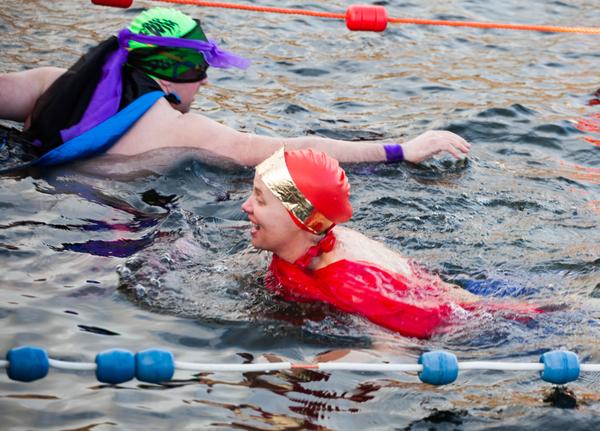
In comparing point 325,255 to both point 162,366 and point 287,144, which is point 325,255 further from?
point 287,144

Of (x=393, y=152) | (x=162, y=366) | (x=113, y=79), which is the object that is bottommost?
(x=393, y=152)

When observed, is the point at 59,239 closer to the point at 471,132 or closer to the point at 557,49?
the point at 471,132

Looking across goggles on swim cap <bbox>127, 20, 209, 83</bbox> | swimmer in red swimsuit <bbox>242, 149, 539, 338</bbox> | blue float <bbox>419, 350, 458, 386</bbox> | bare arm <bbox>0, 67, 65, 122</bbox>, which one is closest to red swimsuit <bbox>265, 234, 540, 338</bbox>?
swimmer in red swimsuit <bbox>242, 149, 539, 338</bbox>

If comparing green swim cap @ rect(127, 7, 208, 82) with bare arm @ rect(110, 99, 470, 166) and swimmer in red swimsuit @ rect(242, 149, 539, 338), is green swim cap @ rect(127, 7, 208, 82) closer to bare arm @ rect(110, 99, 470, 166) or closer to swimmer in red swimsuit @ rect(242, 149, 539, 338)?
bare arm @ rect(110, 99, 470, 166)

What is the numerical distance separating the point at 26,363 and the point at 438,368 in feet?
5.45

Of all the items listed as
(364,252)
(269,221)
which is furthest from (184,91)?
(364,252)

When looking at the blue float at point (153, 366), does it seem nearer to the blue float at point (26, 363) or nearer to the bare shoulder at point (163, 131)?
the blue float at point (26, 363)

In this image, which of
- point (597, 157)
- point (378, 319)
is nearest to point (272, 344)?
point (378, 319)

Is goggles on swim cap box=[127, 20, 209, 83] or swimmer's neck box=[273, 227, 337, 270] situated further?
Answer: goggles on swim cap box=[127, 20, 209, 83]

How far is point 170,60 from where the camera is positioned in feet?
23.0

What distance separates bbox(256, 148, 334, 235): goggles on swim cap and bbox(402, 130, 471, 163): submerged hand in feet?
7.14

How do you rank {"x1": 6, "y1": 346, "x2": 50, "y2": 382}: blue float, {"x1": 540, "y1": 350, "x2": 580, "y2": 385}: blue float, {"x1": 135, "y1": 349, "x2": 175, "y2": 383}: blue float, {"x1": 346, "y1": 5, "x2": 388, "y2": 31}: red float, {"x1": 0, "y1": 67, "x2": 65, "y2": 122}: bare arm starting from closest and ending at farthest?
{"x1": 6, "y1": 346, "x2": 50, "y2": 382}: blue float
{"x1": 135, "y1": 349, "x2": 175, "y2": 383}: blue float
{"x1": 540, "y1": 350, "x2": 580, "y2": 385}: blue float
{"x1": 0, "y1": 67, "x2": 65, "y2": 122}: bare arm
{"x1": 346, "y1": 5, "x2": 388, "y2": 31}: red float

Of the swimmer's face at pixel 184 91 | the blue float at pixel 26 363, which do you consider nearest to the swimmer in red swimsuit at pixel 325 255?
the blue float at pixel 26 363

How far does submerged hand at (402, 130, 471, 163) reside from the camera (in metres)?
7.13
